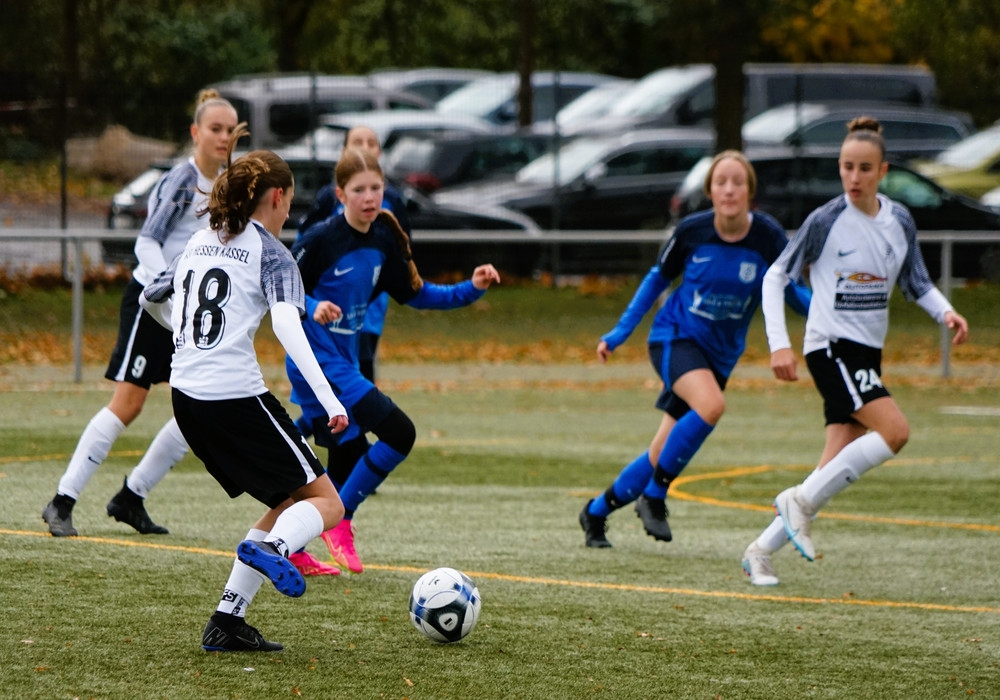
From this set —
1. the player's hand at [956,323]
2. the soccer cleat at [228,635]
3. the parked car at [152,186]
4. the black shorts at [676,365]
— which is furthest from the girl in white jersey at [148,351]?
the parked car at [152,186]

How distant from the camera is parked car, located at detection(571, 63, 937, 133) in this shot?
2698 centimetres

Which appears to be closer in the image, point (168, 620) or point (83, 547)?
point (168, 620)

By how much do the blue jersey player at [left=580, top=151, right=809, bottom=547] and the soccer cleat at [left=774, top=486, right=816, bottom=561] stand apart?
84cm

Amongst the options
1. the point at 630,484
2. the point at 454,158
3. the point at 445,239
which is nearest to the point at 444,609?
the point at 630,484

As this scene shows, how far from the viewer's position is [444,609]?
18.4 ft

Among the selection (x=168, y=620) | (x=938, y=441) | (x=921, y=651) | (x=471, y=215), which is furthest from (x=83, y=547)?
(x=471, y=215)

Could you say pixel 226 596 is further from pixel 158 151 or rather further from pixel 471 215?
pixel 158 151

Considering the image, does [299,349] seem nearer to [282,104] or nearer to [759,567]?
[759,567]

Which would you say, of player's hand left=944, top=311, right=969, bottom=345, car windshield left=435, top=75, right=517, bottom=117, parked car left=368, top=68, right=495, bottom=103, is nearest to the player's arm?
player's hand left=944, top=311, right=969, bottom=345

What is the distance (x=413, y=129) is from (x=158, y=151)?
12.6ft

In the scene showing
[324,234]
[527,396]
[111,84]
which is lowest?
[527,396]

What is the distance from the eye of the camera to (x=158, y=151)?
23.3 m

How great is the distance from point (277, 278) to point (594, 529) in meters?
3.09

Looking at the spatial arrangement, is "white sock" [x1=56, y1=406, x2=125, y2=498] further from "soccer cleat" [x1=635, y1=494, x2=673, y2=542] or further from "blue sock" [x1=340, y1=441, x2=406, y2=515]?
"soccer cleat" [x1=635, y1=494, x2=673, y2=542]
